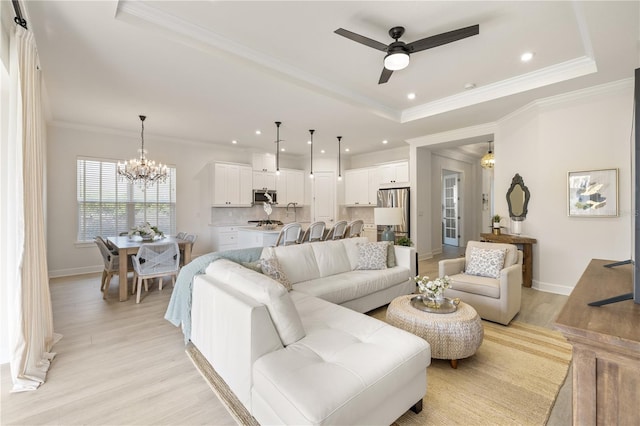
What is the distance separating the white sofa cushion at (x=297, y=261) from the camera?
329 cm

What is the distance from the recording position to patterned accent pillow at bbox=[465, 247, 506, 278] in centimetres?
345

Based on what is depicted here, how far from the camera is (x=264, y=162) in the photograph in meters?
7.88

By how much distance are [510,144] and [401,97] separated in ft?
7.16

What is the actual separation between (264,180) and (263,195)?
408 millimetres

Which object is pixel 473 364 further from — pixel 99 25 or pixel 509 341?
pixel 99 25

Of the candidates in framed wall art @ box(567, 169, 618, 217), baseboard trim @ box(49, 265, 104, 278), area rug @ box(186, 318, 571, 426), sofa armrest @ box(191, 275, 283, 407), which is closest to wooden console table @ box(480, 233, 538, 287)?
framed wall art @ box(567, 169, 618, 217)

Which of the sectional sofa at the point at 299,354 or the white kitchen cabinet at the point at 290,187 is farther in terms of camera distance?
the white kitchen cabinet at the point at 290,187

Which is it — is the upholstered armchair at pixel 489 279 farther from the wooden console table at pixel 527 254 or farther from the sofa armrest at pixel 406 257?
the wooden console table at pixel 527 254

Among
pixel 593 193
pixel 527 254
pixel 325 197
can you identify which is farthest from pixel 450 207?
pixel 593 193

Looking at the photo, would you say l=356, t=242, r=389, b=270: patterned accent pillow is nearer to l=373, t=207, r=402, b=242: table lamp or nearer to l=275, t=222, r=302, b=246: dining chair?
l=373, t=207, r=402, b=242: table lamp

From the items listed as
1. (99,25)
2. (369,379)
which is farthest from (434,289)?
(99,25)

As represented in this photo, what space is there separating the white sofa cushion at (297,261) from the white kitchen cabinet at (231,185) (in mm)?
4181

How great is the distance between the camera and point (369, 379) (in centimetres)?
148

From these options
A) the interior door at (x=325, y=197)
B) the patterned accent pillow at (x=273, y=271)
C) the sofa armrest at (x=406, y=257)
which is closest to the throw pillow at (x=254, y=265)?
the patterned accent pillow at (x=273, y=271)
